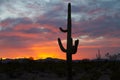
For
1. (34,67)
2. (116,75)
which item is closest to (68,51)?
(116,75)

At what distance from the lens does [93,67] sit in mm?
33625

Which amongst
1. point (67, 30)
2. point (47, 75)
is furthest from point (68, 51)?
point (47, 75)

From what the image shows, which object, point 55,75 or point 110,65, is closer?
point 55,75

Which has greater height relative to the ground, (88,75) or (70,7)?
(70,7)

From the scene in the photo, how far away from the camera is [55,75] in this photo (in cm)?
3094

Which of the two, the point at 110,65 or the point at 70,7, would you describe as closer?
the point at 70,7

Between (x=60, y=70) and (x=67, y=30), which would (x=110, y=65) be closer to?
(x=60, y=70)

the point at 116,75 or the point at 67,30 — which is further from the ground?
the point at 67,30

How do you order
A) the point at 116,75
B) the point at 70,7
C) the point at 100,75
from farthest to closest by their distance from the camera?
1. the point at 100,75
2. the point at 116,75
3. the point at 70,7

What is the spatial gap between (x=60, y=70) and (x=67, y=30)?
Result: 12.2m

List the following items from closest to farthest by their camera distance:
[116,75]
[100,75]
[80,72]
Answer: [116,75], [100,75], [80,72]

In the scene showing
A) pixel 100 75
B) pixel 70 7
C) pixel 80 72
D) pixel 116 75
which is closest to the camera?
pixel 70 7

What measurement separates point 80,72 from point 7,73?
6.36m

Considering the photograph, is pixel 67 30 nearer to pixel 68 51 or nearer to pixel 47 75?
pixel 68 51
